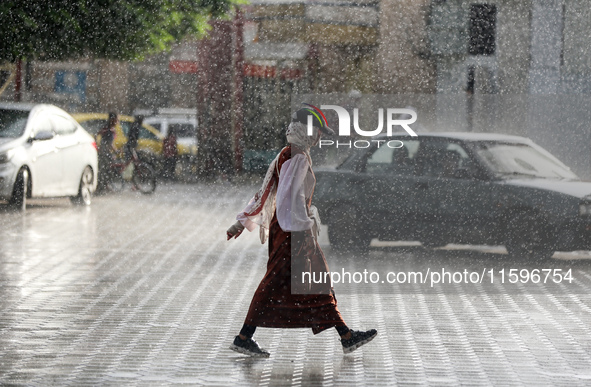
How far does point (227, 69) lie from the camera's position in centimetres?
3198

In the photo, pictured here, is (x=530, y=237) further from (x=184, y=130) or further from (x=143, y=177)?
(x=184, y=130)

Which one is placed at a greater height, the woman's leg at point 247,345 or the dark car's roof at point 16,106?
the dark car's roof at point 16,106

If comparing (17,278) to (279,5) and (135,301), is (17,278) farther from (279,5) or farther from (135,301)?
(279,5)

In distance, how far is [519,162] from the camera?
1329 cm

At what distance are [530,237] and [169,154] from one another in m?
17.5

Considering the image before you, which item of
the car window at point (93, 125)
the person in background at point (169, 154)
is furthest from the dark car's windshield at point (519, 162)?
the person in background at point (169, 154)

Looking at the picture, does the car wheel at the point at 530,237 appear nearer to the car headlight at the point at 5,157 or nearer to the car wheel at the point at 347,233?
the car wheel at the point at 347,233

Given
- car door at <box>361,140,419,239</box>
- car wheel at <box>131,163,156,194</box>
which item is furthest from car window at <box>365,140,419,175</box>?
car wheel at <box>131,163,156,194</box>

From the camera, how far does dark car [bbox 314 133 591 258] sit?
12648 millimetres

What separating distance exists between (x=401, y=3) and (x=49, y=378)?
27.8 m

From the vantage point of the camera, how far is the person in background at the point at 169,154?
29.0m

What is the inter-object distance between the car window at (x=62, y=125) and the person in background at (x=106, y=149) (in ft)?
11.0

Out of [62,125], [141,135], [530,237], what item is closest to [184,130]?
[141,135]

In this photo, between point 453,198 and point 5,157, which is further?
point 5,157
